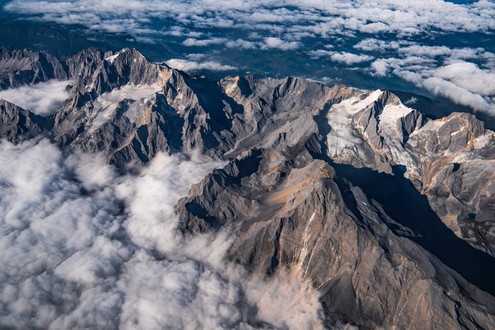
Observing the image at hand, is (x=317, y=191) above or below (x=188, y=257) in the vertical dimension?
above

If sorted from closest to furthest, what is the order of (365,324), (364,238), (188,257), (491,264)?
(365,324), (364,238), (491,264), (188,257)

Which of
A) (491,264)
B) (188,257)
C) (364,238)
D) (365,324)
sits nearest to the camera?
(365,324)

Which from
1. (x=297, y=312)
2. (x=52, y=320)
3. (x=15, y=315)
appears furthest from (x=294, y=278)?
(x=15, y=315)

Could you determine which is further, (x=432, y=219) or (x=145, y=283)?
(x=432, y=219)

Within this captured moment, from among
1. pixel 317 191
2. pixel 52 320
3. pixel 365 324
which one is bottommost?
pixel 52 320

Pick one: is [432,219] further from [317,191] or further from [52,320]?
[52,320]

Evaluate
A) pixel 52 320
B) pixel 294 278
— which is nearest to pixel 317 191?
pixel 294 278

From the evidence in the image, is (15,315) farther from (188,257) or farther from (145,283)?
(188,257)

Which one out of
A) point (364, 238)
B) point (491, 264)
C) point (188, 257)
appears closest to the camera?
point (364, 238)

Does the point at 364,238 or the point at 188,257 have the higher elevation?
the point at 364,238
